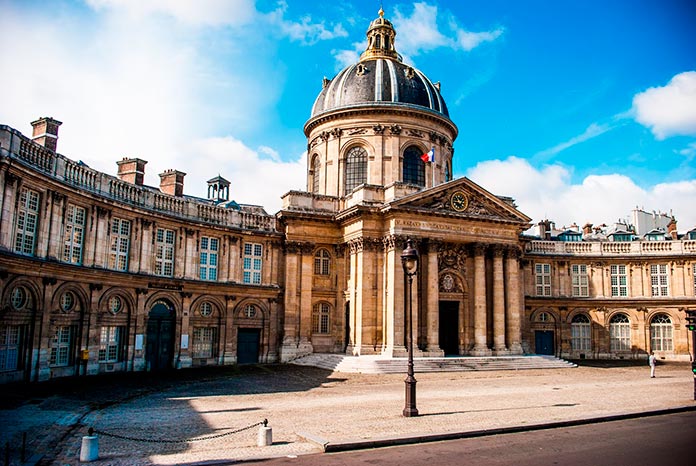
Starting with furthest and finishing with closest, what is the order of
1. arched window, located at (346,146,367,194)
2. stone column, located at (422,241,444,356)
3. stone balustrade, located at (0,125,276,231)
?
arched window, located at (346,146,367,194) → stone column, located at (422,241,444,356) → stone balustrade, located at (0,125,276,231)

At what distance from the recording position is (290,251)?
39.1m

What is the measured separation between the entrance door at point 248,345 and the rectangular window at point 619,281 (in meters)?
28.0

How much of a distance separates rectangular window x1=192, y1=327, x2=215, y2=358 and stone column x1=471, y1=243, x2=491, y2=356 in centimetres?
1635

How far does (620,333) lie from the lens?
46250 millimetres

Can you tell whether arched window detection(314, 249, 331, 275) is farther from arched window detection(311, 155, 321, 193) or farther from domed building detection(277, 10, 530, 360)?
arched window detection(311, 155, 321, 193)

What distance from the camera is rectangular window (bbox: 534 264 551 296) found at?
4725cm

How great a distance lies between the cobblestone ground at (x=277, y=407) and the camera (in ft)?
44.3

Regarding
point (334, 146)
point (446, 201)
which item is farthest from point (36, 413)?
point (334, 146)

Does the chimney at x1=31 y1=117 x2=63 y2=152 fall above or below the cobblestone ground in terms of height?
above

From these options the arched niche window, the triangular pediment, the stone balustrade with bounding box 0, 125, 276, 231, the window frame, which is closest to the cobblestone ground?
the window frame

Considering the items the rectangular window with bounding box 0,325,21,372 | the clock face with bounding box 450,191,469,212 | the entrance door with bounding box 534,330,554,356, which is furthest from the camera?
the entrance door with bounding box 534,330,554,356

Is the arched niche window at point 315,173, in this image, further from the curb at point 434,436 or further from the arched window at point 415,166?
the curb at point 434,436

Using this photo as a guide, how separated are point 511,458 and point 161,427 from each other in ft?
29.0

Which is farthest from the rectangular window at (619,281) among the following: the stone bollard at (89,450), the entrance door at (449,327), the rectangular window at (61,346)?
the stone bollard at (89,450)
